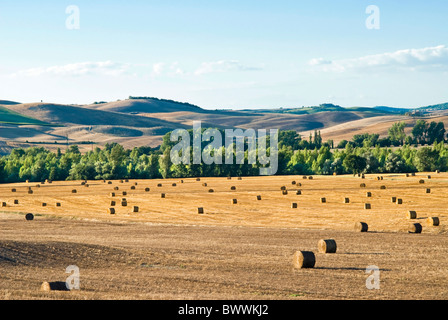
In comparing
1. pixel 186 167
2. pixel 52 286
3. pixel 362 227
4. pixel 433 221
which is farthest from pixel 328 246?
pixel 186 167

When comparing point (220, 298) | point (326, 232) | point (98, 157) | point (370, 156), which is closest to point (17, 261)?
point (220, 298)

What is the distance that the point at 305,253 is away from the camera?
1078 inches

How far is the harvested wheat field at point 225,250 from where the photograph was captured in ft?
73.5

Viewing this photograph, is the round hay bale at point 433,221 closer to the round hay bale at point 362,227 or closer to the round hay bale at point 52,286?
the round hay bale at point 362,227

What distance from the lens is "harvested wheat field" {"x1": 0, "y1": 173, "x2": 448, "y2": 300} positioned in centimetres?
2240

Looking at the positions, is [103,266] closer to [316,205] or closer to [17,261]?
[17,261]

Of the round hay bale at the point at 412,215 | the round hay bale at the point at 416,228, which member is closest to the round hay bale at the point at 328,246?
the round hay bale at the point at 416,228

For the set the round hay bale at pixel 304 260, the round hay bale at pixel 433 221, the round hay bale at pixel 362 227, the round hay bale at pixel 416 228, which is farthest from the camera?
the round hay bale at pixel 433 221

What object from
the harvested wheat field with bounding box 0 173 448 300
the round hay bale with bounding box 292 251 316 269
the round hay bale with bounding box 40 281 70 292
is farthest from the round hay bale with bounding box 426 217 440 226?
the round hay bale with bounding box 40 281 70 292

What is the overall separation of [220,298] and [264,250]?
1379 cm

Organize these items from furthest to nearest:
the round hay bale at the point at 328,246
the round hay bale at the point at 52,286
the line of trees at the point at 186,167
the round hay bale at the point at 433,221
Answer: the line of trees at the point at 186,167, the round hay bale at the point at 433,221, the round hay bale at the point at 328,246, the round hay bale at the point at 52,286

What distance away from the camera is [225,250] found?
110 feet

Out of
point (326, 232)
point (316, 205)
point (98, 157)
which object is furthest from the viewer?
point (98, 157)

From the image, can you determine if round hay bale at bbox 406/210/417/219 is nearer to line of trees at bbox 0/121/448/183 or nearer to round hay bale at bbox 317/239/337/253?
round hay bale at bbox 317/239/337/253
